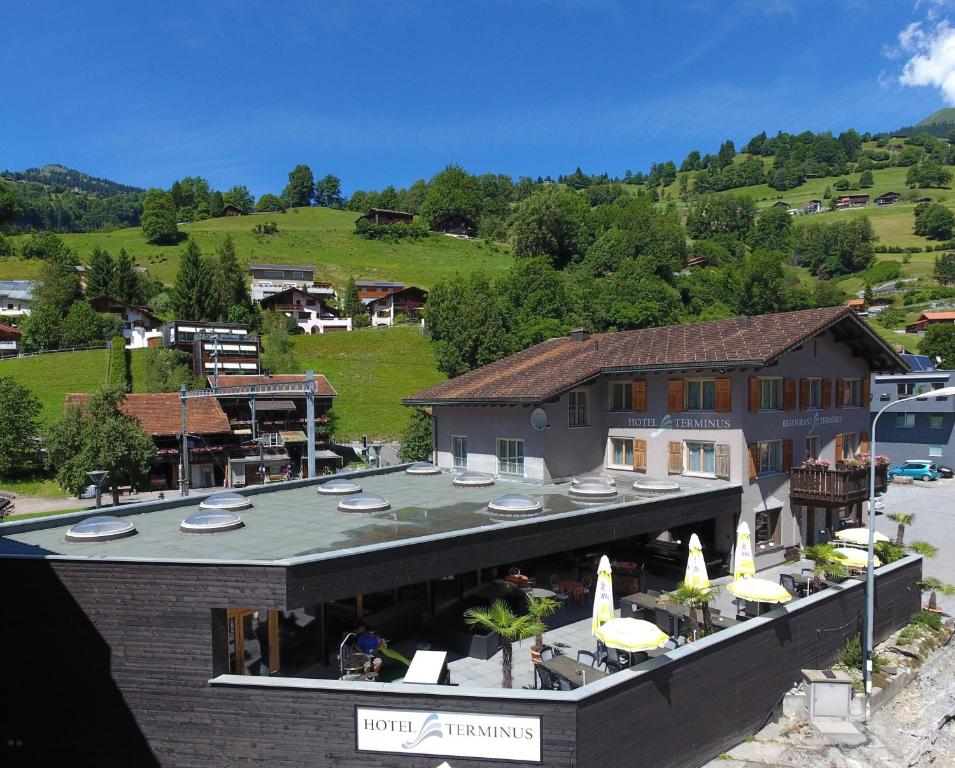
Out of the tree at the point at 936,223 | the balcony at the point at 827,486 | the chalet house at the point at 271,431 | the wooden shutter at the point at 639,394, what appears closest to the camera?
the balcony at the point at 827,486

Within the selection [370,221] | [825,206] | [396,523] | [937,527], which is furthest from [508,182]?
[396,523]

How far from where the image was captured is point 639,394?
82.5ft

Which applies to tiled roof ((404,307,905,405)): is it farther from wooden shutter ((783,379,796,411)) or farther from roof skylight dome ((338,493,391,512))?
roof skylight dome ((338,493,391,512))

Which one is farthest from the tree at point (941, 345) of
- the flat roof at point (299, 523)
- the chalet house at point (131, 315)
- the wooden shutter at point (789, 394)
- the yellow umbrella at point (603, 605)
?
the chalet house at point (131, 315)

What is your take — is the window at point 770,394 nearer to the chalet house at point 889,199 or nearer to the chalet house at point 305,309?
the chalet house at point 305,309

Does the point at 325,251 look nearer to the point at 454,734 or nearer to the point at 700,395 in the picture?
the point at 700,395

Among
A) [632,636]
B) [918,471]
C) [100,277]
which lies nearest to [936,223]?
[918,471]

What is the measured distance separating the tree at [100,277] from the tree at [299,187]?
10097 cm

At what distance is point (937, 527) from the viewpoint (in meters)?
31.8

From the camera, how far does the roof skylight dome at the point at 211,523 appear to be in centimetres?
1459

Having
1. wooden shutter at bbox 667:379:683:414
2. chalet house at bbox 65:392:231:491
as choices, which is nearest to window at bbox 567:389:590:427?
wooden shutter at bbox 667:379:683:414

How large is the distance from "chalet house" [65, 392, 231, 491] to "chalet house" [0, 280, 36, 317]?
4205 cm

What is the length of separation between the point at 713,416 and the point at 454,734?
610 inches

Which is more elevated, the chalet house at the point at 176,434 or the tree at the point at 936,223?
the tree at the point at 936,223
